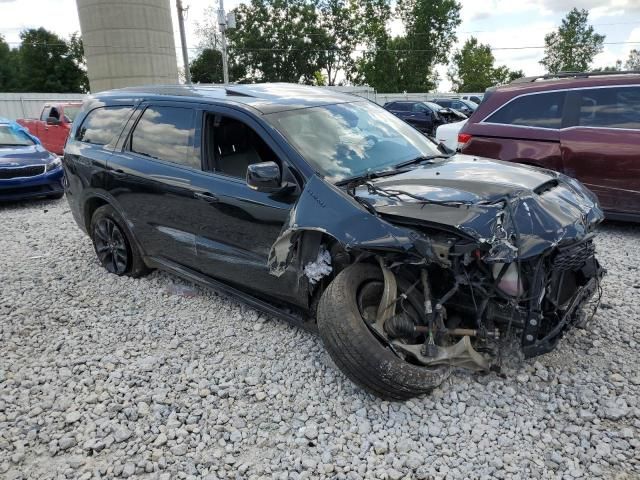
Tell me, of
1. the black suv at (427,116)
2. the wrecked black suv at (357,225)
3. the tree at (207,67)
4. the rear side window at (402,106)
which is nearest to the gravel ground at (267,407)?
the wrecked black suv at (357,225)

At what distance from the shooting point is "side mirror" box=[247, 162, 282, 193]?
3.04m

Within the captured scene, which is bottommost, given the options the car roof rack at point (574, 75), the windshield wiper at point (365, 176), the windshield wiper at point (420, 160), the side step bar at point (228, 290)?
the side step bar at point (228, 290)

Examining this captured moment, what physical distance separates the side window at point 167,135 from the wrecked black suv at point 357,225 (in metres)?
0.01

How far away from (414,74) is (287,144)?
188 ft

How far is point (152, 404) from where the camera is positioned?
2.92 m

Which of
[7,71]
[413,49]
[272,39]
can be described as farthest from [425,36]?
[7,71]

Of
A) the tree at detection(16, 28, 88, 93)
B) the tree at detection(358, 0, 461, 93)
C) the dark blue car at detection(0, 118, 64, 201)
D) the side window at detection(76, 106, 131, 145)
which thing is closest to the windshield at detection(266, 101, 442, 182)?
the side window at detection(76, 106, 131, 145)

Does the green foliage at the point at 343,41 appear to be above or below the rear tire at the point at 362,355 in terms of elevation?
above

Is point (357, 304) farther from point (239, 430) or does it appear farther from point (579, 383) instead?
point (579, 383)

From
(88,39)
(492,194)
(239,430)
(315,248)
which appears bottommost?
(239,430)

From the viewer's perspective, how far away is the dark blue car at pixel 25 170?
317 inches

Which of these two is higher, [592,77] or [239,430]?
[592,77]

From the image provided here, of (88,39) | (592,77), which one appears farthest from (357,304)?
(88,39)

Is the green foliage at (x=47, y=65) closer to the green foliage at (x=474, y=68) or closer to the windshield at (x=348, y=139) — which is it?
the green foliage at (x=474, y=68)
